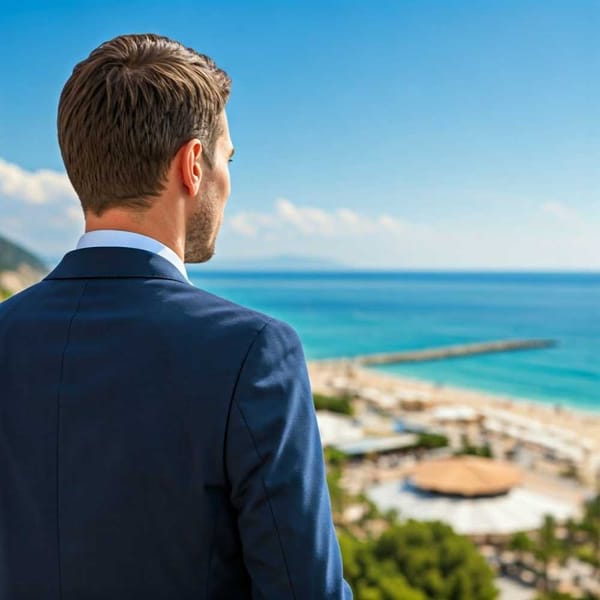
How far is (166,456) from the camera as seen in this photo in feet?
2.23

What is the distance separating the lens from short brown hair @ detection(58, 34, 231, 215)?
28.2 inches

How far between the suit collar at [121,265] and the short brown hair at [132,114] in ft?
0.15

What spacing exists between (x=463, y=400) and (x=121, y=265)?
28.2 metres

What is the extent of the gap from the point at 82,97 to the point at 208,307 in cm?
25

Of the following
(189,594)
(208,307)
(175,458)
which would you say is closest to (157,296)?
(208,307)

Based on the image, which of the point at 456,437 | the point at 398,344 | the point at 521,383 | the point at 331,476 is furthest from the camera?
the point at 398,344

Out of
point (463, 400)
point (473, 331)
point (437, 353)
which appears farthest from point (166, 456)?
point (473, 331)

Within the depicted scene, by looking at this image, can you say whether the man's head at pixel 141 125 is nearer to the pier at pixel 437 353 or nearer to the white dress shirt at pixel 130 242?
the white dress shirt at pixel 130 242

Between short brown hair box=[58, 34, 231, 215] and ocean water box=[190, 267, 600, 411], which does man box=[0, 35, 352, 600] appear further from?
ocean water box=[190, 267, 600, 411]

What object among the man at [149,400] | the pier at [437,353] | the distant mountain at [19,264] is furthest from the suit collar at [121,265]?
the pier at [437,353]

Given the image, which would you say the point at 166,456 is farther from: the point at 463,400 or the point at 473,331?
the point at 473,331

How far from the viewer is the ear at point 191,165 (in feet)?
2.43

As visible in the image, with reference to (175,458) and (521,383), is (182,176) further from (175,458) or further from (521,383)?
(521,383)

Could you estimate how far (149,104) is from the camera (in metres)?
0.71
